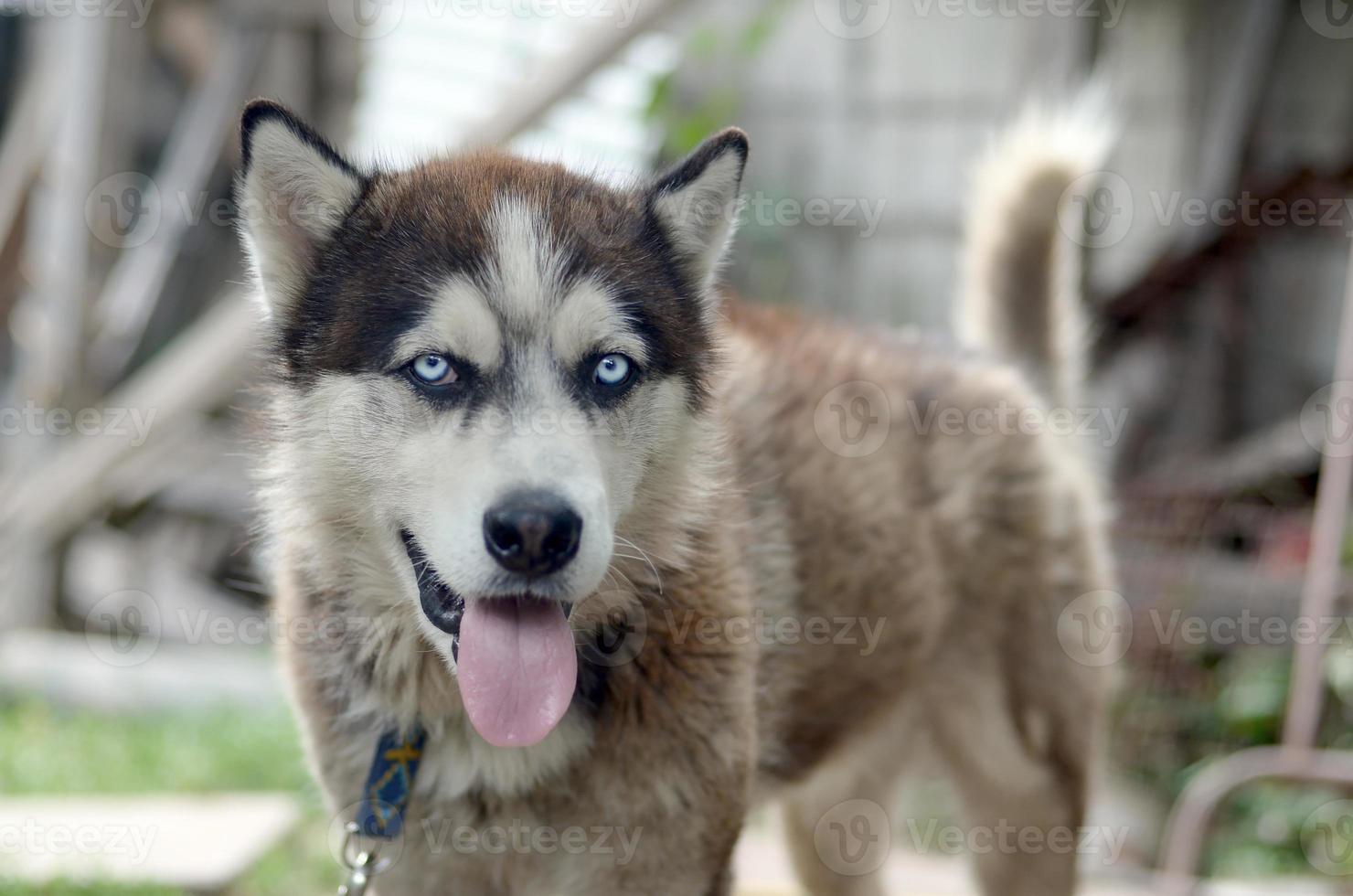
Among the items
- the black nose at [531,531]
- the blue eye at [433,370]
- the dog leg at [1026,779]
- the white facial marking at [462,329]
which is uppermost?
the white facial marking at [462,329]

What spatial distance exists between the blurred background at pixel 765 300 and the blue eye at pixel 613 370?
1.88 m

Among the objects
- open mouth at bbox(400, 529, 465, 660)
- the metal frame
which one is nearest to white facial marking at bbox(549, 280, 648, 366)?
open mouth at bbox(400, 529, 465, 660)

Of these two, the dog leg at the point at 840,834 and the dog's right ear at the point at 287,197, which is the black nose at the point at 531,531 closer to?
the dog's right ear at the point at 287,197

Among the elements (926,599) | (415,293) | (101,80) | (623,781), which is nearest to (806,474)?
(926,599)

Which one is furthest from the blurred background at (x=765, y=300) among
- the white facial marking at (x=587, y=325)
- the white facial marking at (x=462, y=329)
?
the white facial marking at (x=462, y=329)

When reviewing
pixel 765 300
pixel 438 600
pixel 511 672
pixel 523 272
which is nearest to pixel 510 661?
pixel 511 672

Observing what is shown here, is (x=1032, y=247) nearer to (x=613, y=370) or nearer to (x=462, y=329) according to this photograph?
(x=613, y=370)

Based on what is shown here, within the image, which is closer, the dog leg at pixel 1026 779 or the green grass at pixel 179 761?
the dog leg at pixel 1026 779

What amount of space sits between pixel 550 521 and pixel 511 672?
332 millimetres

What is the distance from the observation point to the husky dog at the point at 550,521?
2225 mm

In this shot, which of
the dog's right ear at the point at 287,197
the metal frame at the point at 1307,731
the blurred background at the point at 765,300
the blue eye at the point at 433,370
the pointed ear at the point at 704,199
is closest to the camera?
the blue eye at the point at 433,370

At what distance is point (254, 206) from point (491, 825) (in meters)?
1.34

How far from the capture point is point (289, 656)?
2.68 meters

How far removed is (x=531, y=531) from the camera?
6.73 feet
